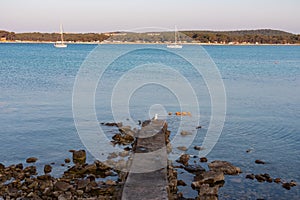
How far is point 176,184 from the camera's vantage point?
12062 mm

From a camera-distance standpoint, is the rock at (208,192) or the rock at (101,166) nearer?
the rock at (208,192)

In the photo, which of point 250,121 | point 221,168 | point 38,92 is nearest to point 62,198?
point 221,168

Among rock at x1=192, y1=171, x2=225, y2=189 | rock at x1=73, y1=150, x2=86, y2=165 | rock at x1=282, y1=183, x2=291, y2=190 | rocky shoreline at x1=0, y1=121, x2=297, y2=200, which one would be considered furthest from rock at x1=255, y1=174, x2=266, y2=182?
rock at x1=73, y1=150, x2=86, y2=165

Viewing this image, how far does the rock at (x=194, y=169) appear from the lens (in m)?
13.6

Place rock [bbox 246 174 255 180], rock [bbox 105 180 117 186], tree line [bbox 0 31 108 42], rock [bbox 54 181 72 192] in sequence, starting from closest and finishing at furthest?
1. rock [bbox 54 181 72 192]
2. rock [bbox 105 180 117 186]
3. rock [bbox 246 174 255 180]
4. tree line [bbox 0 31 108 42]

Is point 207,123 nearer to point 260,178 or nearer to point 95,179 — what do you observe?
point 260,178

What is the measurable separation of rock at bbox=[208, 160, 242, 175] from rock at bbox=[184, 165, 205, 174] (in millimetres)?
380

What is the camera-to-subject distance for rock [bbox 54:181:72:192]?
11.3 meters

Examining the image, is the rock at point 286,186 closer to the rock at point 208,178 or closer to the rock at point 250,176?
the rock at point 250,176

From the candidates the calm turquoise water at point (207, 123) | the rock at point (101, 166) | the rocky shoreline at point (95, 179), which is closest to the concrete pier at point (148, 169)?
the rocky shoreline at point (95, 179)

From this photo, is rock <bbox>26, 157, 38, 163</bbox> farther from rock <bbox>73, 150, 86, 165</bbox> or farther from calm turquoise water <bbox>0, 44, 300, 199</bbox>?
rock <bbox>73, 150, 86, 165</bbox>

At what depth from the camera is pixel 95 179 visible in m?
12.6

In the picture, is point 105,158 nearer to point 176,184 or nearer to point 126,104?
point 176,184

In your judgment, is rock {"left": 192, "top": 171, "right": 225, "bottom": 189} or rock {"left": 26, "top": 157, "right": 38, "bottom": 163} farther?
rock {"left": 26, "top": 157, "right": 38, "bottom": 163}
